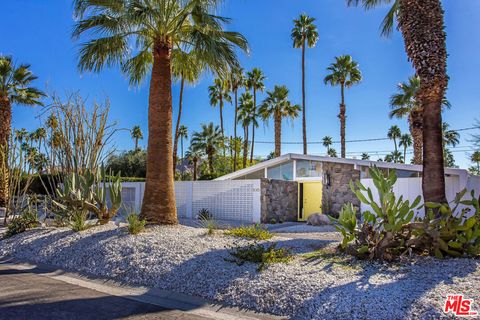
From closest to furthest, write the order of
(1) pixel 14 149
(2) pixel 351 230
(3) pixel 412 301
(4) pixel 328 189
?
(3) pixel 412 301 → (2) pixel 351 230 → (1) pixel 14 149 → (4) pixel 328 189

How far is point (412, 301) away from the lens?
447 centimetres

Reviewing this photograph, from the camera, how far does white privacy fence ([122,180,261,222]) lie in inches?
770

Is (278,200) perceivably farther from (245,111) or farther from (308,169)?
(245,111)

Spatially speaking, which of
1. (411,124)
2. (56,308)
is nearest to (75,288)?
(56,308)

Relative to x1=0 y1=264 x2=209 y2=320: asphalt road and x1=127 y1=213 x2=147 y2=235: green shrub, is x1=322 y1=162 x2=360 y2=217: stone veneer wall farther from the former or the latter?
x1=0 y1=264 x2=209 y2=320: asphalt road

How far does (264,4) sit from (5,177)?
1157cm

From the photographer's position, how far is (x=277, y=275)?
5691 mm

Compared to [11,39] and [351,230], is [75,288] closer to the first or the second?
[351,230]

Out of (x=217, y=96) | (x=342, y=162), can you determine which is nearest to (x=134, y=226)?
(x=342, y=162)

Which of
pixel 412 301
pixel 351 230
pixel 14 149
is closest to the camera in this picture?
pixel 412 301

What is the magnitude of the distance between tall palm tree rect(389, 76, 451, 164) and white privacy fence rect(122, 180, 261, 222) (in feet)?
35.1

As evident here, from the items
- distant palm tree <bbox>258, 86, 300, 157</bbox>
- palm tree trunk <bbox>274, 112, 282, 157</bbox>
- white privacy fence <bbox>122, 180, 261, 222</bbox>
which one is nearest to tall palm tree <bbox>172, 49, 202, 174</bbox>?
white privacy fence <bbox>122, 180, 261, 222</bbox>

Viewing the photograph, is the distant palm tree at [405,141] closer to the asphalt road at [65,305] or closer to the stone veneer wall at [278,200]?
the stone veneer wall at [278,200]
